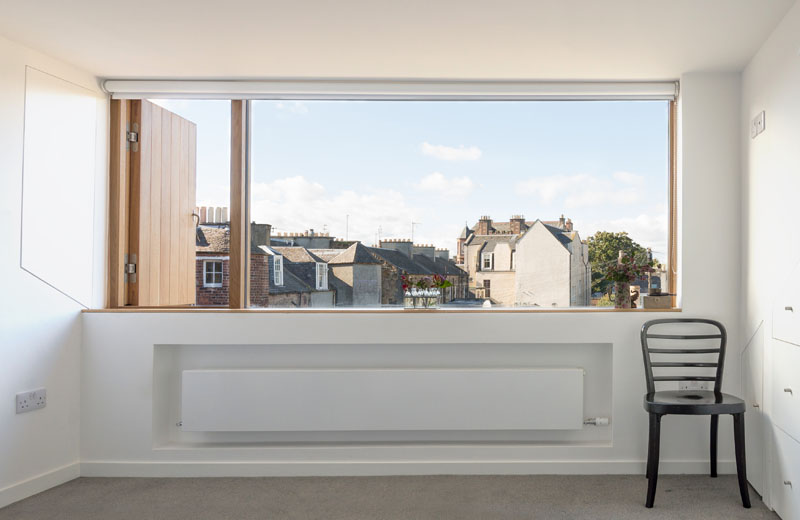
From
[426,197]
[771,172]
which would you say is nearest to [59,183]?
[426,197]

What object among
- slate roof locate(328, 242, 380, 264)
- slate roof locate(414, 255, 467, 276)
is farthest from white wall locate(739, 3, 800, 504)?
slate roof locate(328, 242, 380, 264)

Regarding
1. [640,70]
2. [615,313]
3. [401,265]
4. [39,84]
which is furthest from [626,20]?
[39,84]

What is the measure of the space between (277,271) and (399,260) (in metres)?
0.78

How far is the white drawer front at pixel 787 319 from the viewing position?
262 cm

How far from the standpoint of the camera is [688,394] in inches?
121

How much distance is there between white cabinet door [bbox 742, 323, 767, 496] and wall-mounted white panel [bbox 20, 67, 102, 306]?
12.4ft

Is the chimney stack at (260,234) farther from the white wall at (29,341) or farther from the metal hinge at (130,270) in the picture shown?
the white wall at (29,341)

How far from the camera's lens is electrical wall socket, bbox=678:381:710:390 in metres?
3.41

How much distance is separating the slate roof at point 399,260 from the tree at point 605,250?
3.42ft

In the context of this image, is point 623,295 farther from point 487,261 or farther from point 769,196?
point 769,196

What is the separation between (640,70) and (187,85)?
2.68m

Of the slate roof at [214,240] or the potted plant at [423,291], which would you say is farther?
the slate roof at [214,240]

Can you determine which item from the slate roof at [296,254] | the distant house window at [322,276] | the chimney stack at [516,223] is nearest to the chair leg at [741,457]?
the chimney stack at [516,223]

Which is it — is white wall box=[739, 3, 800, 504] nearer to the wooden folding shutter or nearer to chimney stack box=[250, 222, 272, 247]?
chimney stack box=[250, 222, 272, 247]
